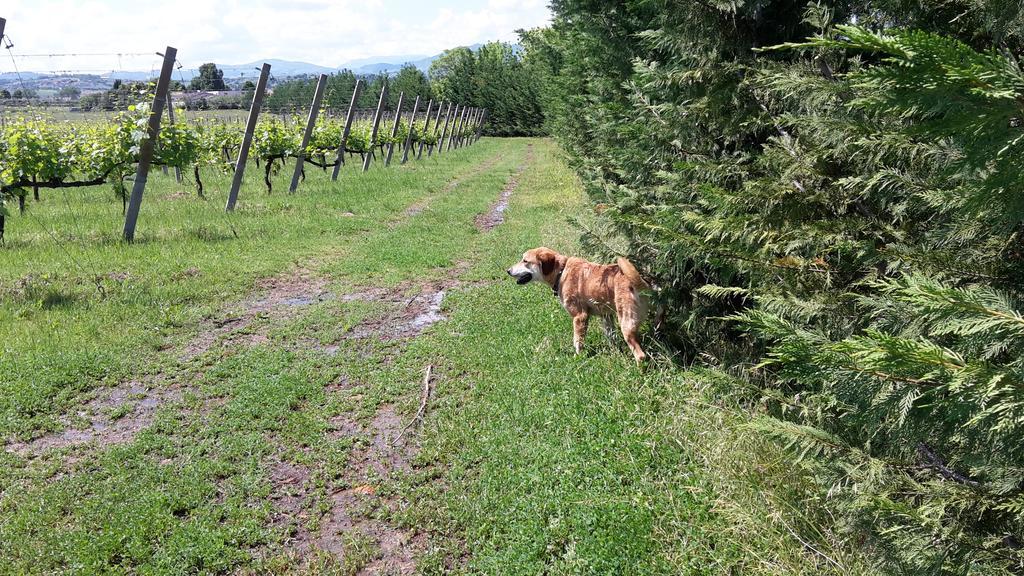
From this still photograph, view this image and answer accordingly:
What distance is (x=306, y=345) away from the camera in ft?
21.4

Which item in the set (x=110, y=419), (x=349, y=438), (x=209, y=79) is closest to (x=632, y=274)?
(x=349, y=438)

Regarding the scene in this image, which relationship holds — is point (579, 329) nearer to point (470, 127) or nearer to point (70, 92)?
point (70, 92)

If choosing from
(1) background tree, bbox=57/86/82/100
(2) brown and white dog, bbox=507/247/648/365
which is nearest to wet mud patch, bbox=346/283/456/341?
(2) brown and white dog, bbox=507/247/648/365

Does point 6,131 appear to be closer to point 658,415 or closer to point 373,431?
point 373,431

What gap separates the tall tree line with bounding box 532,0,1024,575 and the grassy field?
637mm

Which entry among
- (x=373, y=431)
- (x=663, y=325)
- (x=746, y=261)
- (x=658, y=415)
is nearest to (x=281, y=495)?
(x=373, y=431)

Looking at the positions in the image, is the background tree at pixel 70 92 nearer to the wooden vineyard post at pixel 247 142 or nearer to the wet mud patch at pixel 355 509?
the wooden vineyard post at pixel 247 142

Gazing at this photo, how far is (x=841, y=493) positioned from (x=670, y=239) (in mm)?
1534

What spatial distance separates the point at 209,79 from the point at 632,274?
24675 mm

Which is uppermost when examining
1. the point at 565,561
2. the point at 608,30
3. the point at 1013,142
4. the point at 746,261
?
the point at 608,30

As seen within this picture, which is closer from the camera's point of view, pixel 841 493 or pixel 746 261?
pixel 841 493

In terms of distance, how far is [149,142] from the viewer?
399 inches

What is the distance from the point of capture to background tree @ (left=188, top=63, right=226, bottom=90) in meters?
24.8

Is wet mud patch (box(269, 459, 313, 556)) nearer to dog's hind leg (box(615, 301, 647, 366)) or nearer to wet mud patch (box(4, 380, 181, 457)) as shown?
wet mud patch (box(4, 380, 181, 457))
